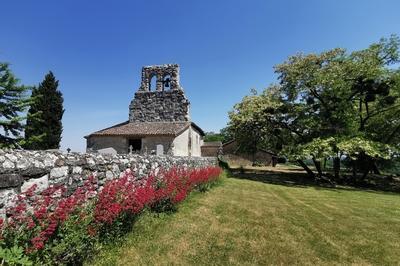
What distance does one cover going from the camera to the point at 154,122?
2489 centimetres

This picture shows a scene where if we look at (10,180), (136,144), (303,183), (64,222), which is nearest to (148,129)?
(136,144)

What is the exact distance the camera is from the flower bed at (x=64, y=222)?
10.2 feet

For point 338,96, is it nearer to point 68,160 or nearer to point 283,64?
point 283,64

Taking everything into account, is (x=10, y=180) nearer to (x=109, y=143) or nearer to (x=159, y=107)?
(x=109, y=143)

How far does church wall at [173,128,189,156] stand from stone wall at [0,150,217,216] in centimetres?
1372

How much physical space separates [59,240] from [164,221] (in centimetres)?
332

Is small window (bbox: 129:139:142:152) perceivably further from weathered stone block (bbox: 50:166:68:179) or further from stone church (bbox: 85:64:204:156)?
weathered stone block (bbox: 50:166:68:179)

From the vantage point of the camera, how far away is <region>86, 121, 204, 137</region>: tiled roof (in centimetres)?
2066

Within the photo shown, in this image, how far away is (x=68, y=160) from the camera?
4.41 m

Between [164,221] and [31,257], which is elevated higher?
[31,257]

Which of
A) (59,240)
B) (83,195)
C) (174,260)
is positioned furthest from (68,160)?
(174,260)

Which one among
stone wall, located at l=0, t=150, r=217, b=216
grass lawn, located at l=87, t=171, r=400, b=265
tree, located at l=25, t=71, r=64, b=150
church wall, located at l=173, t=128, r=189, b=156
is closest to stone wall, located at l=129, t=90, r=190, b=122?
church wall, located at l=173, t=128, r=189, b=156

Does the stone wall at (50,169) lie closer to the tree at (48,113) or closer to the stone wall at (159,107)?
the stone wall at (159,107)

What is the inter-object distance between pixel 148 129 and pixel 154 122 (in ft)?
9.85
